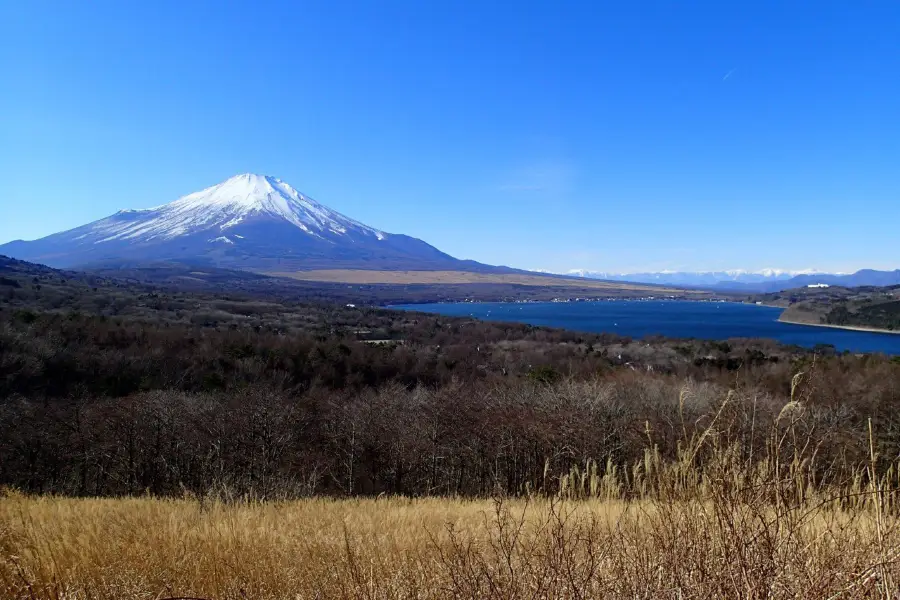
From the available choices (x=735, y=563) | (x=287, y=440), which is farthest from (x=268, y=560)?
(x=287, y=440)

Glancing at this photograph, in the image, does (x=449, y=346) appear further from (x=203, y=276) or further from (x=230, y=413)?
(x=203, y=276)

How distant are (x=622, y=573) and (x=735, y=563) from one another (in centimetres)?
54

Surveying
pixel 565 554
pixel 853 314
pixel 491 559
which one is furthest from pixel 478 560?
pixel 853 314

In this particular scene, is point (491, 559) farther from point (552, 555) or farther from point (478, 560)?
point (552, 555)

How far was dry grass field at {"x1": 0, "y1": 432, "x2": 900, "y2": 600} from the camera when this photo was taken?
2371mm

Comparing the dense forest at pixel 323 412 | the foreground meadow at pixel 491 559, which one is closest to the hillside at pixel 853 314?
the dense forest at pixel 323 412

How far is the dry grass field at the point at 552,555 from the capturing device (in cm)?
A: 237

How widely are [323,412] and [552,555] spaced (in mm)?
29015

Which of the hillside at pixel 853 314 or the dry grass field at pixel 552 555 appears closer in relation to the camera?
the dry grass field at pixel 552 555

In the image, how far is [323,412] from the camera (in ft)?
100

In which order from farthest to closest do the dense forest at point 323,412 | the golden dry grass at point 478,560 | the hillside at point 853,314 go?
1. the hillside at point 853,314
2. the dense forest at point 323,412
3. the golden dry grass at point 478,560

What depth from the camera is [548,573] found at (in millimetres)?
2775

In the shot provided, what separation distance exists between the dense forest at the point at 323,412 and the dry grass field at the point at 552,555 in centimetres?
56

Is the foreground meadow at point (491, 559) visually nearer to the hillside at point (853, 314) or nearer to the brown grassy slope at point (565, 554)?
the brown grassy slope at point (565, 554)
